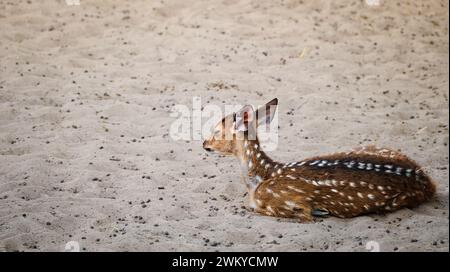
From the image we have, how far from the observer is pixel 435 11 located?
1027 centimetres

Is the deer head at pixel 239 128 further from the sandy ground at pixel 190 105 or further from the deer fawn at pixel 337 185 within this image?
the sandy ground at pixel 190 105

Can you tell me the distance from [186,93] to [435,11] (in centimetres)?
452

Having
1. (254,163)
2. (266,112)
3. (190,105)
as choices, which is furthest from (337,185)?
(190,105)

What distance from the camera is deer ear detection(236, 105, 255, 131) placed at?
5836mm

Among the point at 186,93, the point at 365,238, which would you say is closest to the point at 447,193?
the point at 365,238

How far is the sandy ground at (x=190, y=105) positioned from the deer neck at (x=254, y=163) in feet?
0.68

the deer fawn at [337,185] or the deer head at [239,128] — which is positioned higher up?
the deer head at [239,128]

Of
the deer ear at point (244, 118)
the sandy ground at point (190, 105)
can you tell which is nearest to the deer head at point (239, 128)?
the deer ear at point (244, 118)

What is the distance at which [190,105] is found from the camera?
25.4 ft

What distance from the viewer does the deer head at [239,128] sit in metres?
5.87

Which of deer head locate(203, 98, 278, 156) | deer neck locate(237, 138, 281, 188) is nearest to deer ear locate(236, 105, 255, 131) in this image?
deer head locate(203, 98, 278, 156)

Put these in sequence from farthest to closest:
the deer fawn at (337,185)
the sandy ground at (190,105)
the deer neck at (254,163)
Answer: the deer neck at (254,163) → the deer fawn at (337,185) → the sandy ground at (190,105)

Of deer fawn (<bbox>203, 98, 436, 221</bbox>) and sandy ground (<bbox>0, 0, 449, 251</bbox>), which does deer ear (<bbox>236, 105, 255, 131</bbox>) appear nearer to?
deer fawn (<bbox>203, 98, 436, 221</bbox>)
